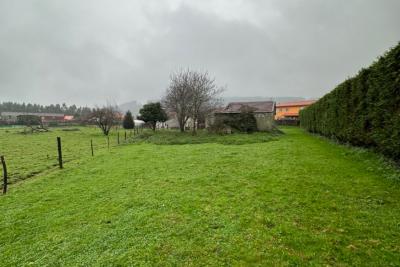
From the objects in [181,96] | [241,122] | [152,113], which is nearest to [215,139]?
[241,122]

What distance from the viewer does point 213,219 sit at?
4.48 meters

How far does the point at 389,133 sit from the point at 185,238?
25.5ft

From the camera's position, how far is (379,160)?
26.1 feet

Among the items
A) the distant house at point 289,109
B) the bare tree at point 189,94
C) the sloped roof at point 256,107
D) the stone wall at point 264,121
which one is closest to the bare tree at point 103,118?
the bare tree at point 189,94

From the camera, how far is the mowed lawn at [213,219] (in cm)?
334

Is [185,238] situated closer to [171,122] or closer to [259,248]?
[259,248]

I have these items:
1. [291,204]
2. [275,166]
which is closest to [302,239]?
[291,204]

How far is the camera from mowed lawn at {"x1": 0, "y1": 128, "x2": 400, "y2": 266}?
3.34 meters

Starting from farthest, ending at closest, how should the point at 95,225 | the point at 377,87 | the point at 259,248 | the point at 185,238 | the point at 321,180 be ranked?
the point at 377,87, the point at 321,180, the point at 95,225, the point at 185,238, the point at 259,248

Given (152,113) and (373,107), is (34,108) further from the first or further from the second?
(373,107)

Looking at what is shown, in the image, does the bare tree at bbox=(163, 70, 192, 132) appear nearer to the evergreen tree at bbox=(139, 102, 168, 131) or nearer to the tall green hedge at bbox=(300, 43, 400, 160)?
the evergreen tree at bbox=(139, 102, 168, 131)

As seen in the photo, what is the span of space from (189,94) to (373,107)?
68.1 feet

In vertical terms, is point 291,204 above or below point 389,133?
below

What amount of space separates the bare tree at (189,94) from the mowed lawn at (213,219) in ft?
65.9
